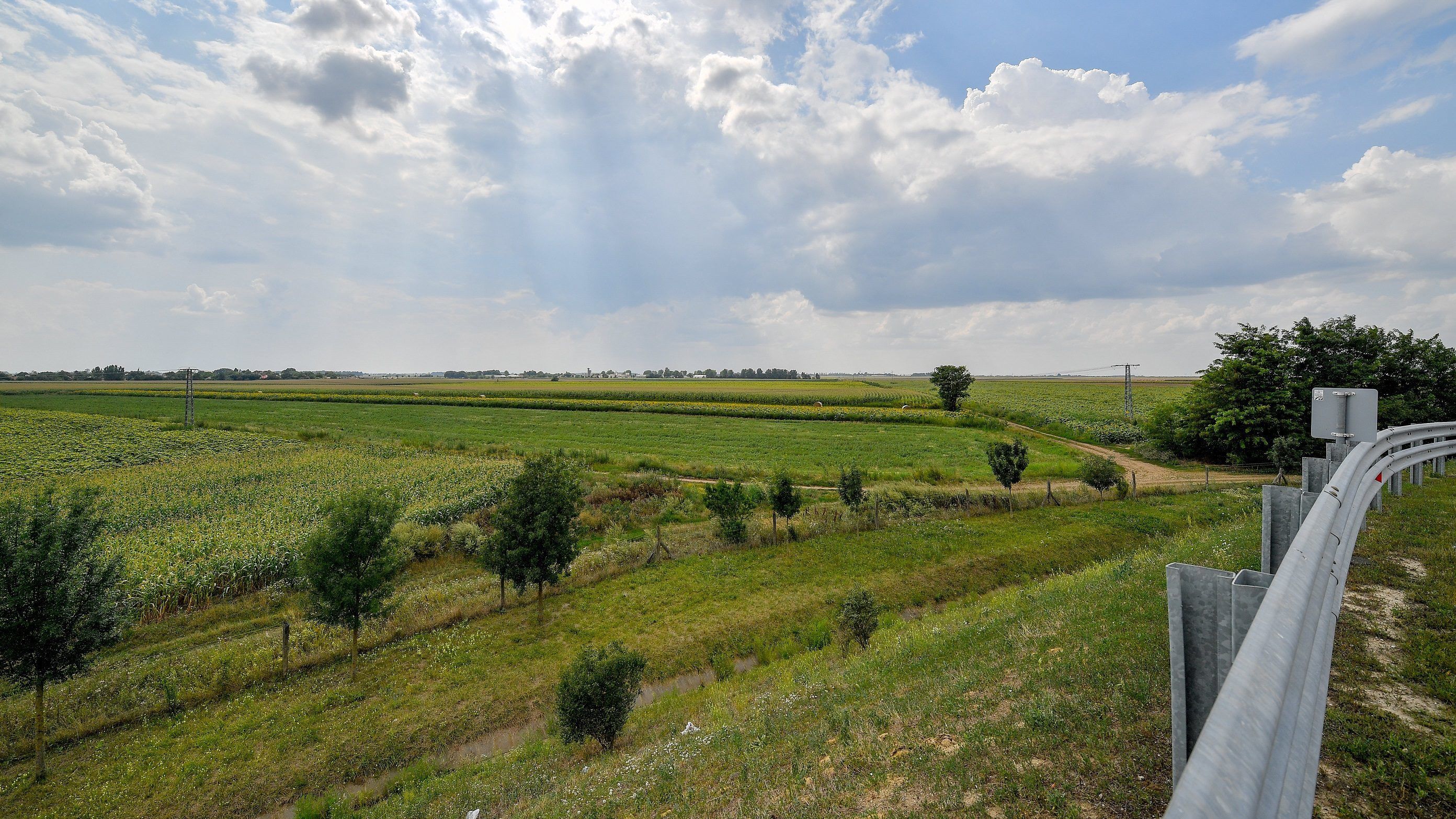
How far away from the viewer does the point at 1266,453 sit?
33.9m

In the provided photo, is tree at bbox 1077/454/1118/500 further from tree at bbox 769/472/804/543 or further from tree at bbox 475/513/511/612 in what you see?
tree at bbox 475/513/511/612

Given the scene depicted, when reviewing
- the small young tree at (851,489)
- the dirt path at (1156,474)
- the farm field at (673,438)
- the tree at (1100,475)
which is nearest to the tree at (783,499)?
the small young tree at (851,489)

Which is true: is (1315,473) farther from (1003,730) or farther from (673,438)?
(673,438)

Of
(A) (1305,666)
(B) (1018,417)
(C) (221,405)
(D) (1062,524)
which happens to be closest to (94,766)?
(A) (1305,666)

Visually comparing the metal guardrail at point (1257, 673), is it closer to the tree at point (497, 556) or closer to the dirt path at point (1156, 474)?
the tree at point (497, 556)

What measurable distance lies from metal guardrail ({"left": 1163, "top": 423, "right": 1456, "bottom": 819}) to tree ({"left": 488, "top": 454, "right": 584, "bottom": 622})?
56.9 feet

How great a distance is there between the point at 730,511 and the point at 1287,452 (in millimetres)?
31994

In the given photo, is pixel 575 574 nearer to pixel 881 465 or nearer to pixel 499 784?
pixel 499 784

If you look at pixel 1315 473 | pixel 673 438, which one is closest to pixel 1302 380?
pixel 1315 473

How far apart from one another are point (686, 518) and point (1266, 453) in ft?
119

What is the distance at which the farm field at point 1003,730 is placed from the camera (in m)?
4.70

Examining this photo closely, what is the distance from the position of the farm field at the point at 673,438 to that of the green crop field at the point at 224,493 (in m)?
7.56

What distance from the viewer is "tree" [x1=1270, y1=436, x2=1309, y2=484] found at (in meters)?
30.5

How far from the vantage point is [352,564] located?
606 inches
